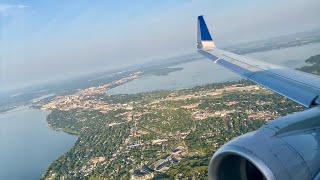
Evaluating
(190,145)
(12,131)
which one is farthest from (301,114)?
(12,131)

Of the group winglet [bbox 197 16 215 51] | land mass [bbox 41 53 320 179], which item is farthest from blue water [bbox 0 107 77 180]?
winglet [bbox 197 16 215 51]

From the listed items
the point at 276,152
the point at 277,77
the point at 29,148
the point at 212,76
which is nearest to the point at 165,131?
the point at 29,148

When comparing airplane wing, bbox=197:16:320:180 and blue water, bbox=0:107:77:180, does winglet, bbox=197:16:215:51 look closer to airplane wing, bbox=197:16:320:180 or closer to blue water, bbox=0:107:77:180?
airplane wing, bbox=197:16:320:180

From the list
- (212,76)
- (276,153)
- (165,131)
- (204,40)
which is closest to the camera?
(276,153)

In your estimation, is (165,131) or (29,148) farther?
(29,148)

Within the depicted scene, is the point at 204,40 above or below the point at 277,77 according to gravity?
above

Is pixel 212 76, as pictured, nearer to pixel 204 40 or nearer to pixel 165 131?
pixel 165 131

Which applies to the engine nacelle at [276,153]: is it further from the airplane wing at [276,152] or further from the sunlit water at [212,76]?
the sunlit water at [212,76]
